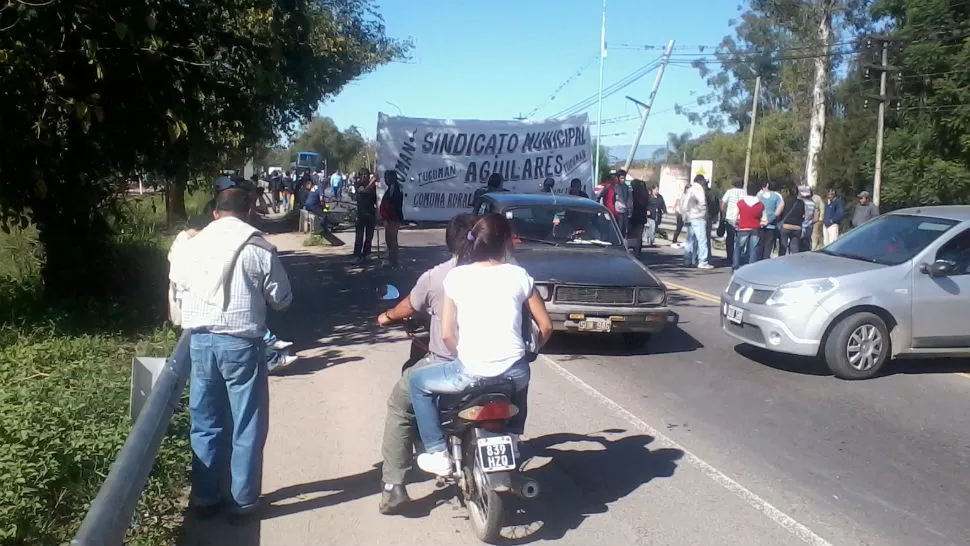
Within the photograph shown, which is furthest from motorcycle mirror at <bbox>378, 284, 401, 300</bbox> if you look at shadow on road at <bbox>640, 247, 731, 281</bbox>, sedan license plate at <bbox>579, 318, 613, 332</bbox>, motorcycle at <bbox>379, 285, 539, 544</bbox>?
shadow on road at <bbox>640, 247, 731, 281</bbox>

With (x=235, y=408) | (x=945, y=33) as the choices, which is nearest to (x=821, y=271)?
(x=235, y=408)

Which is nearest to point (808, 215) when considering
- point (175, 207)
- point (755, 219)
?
point (755, 219)

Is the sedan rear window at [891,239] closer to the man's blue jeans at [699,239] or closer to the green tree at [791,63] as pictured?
the man's blue jeans at [699,239]

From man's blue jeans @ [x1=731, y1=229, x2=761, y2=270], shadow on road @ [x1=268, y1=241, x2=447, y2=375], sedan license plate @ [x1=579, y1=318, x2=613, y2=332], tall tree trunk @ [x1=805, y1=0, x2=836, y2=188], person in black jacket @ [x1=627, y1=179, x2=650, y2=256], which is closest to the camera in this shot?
sedan license plate @ [x1=579, y1=318, x2=613, y2=332]

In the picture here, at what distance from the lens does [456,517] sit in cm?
Result: 541

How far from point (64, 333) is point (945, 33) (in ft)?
108

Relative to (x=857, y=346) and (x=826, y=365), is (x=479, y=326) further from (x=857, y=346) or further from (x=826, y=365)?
(x=826, y=365)

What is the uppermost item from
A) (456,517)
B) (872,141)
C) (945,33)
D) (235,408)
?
(945,33)

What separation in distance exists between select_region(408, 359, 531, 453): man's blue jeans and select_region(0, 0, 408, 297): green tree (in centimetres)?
516

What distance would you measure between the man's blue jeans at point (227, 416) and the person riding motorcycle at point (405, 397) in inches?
27.0

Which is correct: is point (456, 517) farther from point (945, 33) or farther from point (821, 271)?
point (945, 33)

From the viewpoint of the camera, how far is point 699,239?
19.0 metres

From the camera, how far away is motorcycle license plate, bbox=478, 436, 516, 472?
187 inches

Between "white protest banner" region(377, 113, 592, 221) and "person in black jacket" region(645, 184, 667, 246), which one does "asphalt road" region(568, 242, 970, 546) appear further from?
"white protest banner" region(377, 113, 592, 221)
